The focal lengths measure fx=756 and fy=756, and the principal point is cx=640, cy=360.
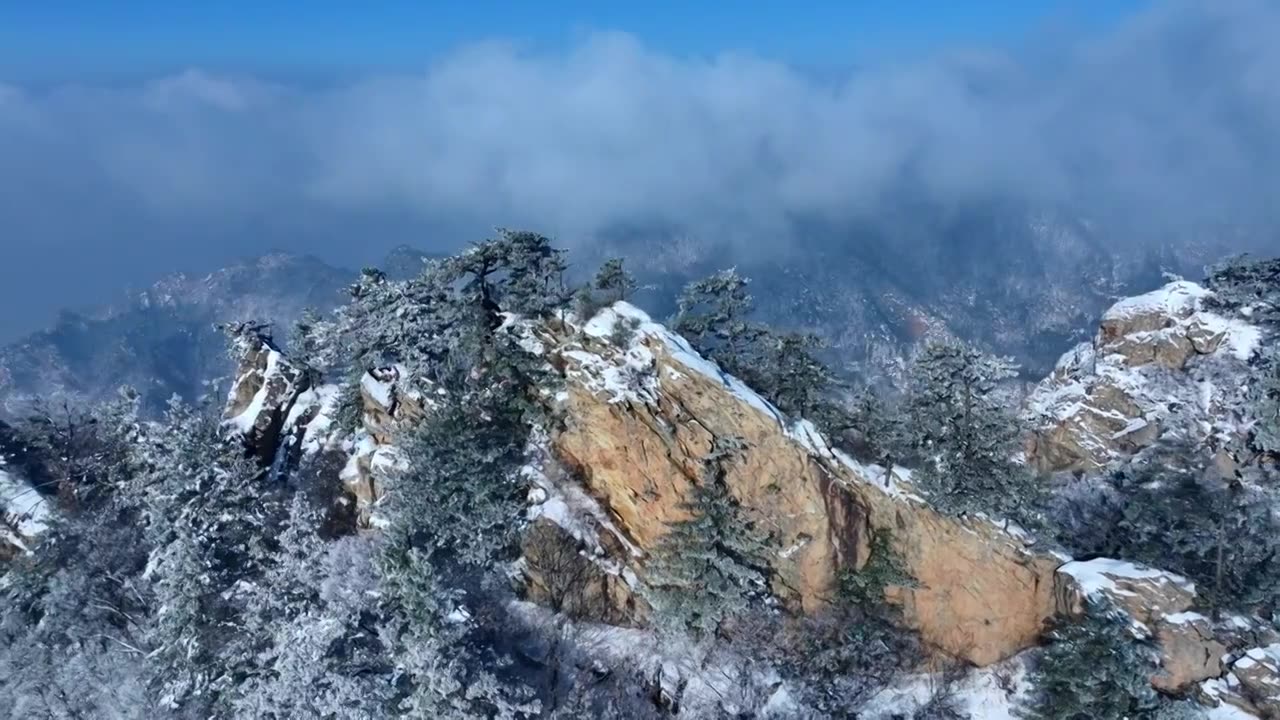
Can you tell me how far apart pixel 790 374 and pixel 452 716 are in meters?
24.7

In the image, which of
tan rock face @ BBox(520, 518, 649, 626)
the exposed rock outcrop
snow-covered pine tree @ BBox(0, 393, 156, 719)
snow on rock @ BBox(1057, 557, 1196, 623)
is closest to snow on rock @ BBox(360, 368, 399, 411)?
tan rock face @ BBox(520, 518, 649, 626)

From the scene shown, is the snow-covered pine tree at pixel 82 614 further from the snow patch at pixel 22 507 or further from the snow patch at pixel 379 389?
the snow patch at pixel 379 389

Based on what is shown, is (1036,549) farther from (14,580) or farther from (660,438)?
(14,580)

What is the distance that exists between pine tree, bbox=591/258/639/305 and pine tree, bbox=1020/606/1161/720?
88.4 ft

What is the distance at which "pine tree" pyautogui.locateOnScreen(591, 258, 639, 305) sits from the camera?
140 ft

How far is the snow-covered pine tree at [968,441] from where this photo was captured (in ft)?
123

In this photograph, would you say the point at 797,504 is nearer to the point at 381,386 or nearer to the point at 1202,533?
the point at 1202,533

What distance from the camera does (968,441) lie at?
123ft

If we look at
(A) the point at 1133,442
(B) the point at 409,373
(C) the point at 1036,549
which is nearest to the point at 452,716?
(B) the point at 409,373

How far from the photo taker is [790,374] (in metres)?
41.0

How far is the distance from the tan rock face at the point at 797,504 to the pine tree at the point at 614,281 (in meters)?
5.86

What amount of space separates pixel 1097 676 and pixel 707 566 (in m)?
16.2

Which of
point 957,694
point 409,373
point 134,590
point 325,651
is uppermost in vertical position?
point 409,373

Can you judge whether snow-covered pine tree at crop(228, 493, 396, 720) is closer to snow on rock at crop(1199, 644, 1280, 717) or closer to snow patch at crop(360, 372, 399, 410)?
snow patch at crop(360, 372, 399, 410)
